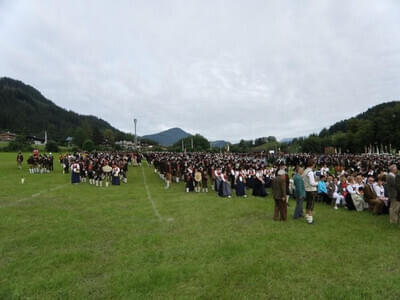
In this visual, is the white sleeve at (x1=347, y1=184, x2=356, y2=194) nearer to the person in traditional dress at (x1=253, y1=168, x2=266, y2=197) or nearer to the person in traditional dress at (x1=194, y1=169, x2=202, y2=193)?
the person in traditional dress at (x1=253, y1=168, x2=266, y2=197)

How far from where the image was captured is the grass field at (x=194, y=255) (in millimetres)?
4152

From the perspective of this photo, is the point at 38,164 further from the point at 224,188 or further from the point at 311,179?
the point at 311,179

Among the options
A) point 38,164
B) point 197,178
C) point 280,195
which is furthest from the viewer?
point 38,164

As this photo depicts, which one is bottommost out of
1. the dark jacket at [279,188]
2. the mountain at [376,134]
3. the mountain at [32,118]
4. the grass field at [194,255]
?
the grass field at [194,255]

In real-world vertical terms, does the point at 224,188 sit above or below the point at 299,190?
below

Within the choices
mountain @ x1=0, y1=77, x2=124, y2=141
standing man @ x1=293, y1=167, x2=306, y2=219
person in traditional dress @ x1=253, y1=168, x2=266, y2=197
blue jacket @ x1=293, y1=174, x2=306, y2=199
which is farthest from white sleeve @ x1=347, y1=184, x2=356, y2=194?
mountain @ x1=0, y1=77, x2=124, y2=141

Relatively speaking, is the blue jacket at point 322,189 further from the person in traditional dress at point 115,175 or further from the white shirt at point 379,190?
the person in traditional dress at point 115,175

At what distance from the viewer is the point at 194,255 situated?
546 centimetres

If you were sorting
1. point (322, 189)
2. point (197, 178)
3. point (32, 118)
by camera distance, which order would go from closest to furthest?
point (322, 189), point (197, 178), point (32, 118)

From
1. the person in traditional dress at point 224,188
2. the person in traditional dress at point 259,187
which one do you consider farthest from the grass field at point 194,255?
the person in traditional dress at point 259,187

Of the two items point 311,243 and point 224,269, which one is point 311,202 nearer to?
point 311,243

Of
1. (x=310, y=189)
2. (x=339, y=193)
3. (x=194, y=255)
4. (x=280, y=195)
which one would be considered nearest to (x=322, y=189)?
(x=339, y=193)

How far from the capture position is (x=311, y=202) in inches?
309

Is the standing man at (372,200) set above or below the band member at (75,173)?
below
